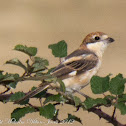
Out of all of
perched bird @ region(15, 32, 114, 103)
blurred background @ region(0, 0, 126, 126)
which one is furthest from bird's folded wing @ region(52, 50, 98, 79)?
blurred background @ region(0, 0, 126, 126)

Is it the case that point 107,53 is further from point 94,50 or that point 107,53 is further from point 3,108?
point 94,50

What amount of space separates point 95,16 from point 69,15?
3.95 feet

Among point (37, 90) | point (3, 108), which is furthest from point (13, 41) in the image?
point (37, 90)

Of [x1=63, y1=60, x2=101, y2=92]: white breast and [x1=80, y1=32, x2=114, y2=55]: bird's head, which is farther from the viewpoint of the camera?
[x1=80, y1=32, x2=114, y2=55]: bird's head

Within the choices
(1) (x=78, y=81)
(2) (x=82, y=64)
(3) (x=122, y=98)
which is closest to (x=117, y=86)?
(3) (x=122, y=98)

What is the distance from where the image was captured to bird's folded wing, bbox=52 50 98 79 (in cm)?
464

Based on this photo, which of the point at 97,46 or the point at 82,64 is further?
the point at 97,46

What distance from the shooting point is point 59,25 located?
22.2 metres

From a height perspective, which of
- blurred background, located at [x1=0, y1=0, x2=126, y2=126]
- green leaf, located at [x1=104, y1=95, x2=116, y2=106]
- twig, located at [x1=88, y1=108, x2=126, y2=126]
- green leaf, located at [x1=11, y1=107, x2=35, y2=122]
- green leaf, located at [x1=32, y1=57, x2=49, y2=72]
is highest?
green leaf, located at [x1=32, y1=57, x2=49, y2=72]

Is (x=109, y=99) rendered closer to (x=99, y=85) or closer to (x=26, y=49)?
(x=99, y=85)

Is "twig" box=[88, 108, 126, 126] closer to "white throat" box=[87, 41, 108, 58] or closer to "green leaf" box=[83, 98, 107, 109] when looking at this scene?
"green leaf" box=[83, 98, 107, 109]

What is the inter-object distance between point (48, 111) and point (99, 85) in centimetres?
33

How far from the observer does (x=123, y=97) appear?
118 inches

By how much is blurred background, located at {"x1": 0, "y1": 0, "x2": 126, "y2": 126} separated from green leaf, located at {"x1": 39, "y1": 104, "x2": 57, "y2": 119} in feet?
39.6
